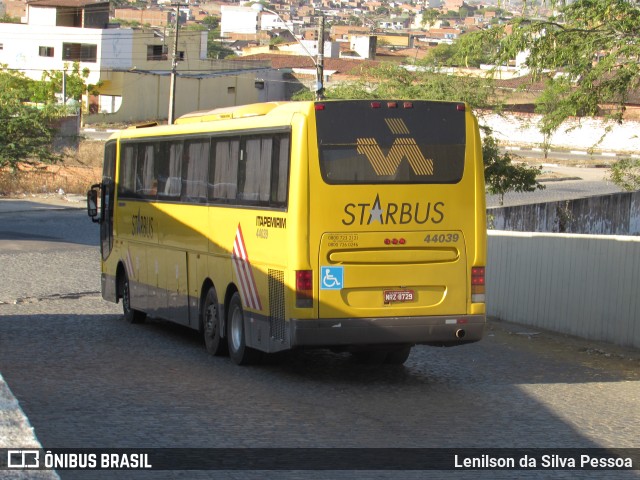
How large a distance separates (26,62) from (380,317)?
82.5m

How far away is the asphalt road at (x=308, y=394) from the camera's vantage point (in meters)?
9.12

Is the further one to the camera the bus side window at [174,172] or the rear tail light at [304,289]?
the bus side window at [174,172]

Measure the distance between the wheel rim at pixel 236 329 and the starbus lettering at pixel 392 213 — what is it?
89.3 inches

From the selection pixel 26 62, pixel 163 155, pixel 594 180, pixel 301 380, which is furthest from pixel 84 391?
pixel 26 62

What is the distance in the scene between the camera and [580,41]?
15805 millimetres

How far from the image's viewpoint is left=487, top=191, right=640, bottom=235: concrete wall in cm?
2455

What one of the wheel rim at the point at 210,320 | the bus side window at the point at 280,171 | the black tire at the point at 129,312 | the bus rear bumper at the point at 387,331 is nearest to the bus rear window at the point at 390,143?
the bus side window at the point at 280,171

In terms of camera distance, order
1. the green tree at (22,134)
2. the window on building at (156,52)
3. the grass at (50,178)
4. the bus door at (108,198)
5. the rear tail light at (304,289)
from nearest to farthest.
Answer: the rear tail light at (304,289) < the bus door at (108,198) < the grass at (50,178) < the green tree at (22,134) < the window on building at (156,52)

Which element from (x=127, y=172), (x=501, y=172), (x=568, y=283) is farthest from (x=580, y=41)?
(x=501, y=172)

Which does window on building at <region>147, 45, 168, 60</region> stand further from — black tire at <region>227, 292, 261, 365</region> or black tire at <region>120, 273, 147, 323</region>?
black tire at <region>227, 292, 261, 365</region>

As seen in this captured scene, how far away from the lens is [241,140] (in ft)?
45.4

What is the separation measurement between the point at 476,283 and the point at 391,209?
4.31 ft

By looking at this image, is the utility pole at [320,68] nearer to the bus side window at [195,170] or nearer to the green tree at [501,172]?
the green tree at [501,172]

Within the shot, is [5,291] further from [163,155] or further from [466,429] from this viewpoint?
[466,429]
